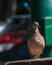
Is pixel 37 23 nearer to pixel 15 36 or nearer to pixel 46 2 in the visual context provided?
pixel 46 2

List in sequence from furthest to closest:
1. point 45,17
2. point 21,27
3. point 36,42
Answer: point 21,27, point 45,17, point 36,42

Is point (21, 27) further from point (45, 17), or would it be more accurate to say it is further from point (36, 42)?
point (36, 42)

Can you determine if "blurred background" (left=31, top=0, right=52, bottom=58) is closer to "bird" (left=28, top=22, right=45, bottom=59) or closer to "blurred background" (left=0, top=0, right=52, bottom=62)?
"blurred background" (left=0, top=0, right=52, bottom=62)

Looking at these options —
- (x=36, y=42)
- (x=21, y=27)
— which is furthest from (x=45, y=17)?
(x=21, y=27)

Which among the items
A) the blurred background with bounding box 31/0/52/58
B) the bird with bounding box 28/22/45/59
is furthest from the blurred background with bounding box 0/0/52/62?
the bird with bounding box 28/22/45/59

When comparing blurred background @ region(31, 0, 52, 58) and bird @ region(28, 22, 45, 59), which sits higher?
blurred background @ region(31, 0, 52, 58)

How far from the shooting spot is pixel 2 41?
1180 cm

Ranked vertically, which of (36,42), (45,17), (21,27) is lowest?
(36,42)

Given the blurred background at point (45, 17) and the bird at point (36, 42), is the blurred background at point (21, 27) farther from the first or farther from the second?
Result: the bird at point (36, 42)

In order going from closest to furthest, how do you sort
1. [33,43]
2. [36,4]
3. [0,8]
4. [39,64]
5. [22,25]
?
[39,64]
[33,43]
[36,4]
[22,25]
[0,8]

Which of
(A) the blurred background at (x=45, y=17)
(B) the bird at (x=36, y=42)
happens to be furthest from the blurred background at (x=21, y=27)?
(B) the bird at (x=36, y=42)

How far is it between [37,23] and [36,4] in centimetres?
58

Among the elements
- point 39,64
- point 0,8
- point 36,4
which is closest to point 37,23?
point 36,4

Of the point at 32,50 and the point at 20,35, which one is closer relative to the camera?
the point at 32,50
